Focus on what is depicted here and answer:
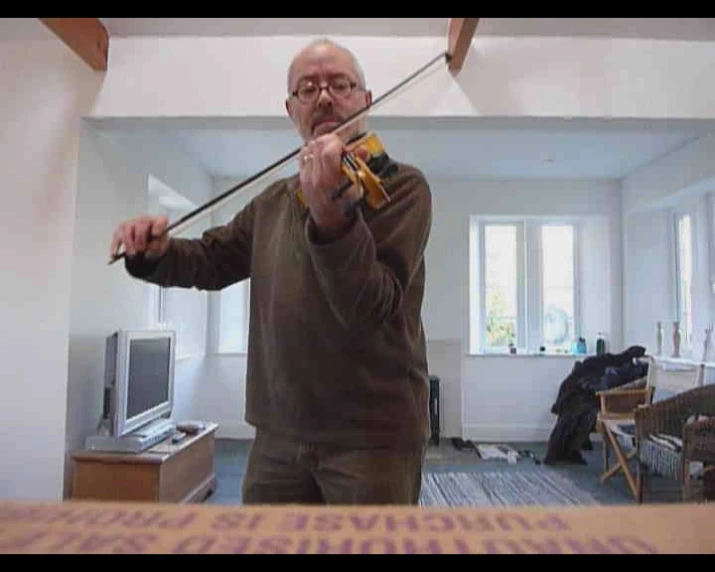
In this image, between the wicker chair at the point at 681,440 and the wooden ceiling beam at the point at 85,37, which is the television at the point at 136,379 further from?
the wicker chair at the point at 681,440

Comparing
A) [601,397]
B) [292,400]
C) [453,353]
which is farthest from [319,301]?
[453,353]

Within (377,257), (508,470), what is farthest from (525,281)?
(377,257)

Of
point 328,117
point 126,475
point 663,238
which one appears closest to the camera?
point 328,117

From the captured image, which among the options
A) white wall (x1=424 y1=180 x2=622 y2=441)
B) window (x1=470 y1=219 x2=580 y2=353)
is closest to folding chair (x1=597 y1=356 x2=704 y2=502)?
white wall (x1=424 y1=180 x2=622 y2=441)

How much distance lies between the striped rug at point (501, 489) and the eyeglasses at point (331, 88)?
2.47 metres

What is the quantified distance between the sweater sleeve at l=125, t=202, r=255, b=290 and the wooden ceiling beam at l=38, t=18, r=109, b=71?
1.52 m

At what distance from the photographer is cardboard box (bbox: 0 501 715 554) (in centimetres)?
36

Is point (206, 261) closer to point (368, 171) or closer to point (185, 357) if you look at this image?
point (368, 171)

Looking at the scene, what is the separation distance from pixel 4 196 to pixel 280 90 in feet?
4.08

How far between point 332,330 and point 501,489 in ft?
9.50

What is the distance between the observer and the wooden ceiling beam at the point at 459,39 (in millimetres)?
2039

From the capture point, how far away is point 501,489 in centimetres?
335

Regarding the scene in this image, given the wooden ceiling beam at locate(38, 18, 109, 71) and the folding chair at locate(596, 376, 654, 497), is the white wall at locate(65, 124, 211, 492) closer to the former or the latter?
the wooden ceiling beam at locate(38, 18, 109, 71)

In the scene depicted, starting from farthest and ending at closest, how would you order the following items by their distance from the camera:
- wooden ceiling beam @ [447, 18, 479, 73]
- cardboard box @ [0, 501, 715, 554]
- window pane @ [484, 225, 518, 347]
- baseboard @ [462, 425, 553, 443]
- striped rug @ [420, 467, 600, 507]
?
window pane @ [484, 225, 518, 347] < baseboard @ [462, 425, 553, 443] < striped rug @ [420, 467, 600, 507] < wooden ceiling beam @ [447, 18, 479, 73] < cardboard box @ [0, 501, 715, 554]
